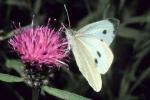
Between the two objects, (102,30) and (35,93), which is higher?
(102,30)

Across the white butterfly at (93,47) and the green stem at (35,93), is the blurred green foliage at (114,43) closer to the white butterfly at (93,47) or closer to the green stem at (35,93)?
the white butterfly at (93,47)

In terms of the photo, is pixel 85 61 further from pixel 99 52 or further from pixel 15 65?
pixel 15 65

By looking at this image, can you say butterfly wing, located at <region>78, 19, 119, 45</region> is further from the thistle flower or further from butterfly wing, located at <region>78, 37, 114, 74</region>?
the thistle flower

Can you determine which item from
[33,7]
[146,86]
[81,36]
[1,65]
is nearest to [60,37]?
[81,36]

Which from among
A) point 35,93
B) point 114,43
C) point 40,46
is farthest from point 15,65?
point 114,43

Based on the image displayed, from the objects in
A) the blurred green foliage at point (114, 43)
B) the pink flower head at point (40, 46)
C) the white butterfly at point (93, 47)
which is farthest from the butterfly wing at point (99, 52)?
the blurred green foliage at point (114, 43)

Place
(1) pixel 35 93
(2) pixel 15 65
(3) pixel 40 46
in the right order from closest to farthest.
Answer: (1) pixel 35 93 < (3) pixel 40 46 < (2) pixel 15 65

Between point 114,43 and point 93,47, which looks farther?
point 114,43
